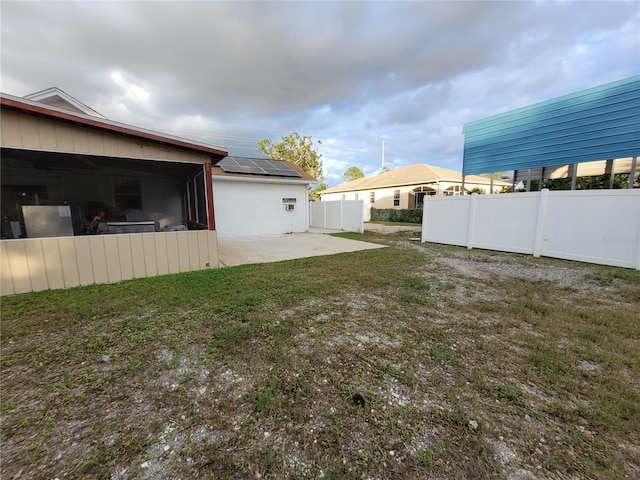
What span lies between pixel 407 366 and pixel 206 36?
1278cm

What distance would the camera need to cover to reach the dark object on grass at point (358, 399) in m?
1.88

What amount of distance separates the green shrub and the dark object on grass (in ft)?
57.5

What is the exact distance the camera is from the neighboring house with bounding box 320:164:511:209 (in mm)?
18828

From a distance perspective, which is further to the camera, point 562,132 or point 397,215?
point 397,215

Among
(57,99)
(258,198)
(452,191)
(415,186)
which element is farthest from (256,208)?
(452,191)

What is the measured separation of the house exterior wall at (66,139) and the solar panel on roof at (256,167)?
669 centimetres

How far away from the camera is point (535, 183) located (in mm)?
13180

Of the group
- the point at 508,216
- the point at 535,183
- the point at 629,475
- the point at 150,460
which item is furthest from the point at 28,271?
the point at 535,183

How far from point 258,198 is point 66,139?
313 inches

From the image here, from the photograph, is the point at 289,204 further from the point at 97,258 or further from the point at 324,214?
the point at 97,258

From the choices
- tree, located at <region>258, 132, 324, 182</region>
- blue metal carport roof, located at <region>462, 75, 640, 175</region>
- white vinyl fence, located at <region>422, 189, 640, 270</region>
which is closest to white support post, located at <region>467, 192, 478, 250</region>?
white vinyl fence, located at <region>422, 189, 640, 270</region>

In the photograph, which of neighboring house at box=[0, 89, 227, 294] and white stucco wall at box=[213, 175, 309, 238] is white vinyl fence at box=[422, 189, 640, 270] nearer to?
white stucco wall at box=[213, 175, 309, 238]

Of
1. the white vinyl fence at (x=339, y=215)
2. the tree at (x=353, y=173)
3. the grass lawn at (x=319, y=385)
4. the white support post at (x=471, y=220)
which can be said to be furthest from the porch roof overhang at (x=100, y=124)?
the tree at (x=353, y=173)

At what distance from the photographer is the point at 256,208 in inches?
474
